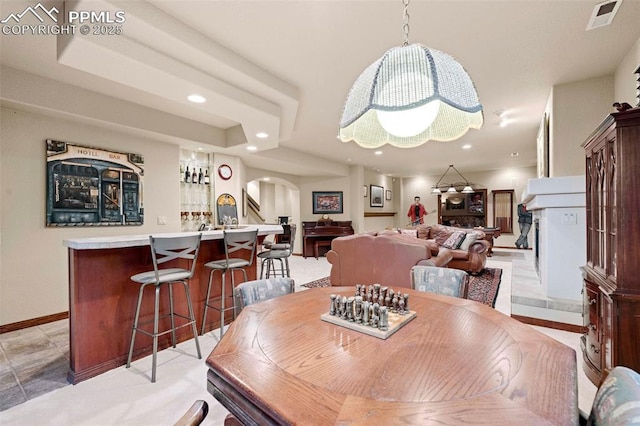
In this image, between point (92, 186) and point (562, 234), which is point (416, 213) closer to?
point (562, 234)

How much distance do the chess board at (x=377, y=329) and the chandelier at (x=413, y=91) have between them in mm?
905

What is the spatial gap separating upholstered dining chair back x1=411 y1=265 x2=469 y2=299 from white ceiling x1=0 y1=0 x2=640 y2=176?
5.94 ft

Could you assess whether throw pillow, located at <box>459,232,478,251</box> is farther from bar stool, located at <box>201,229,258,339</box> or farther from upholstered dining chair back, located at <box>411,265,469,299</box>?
bar stool, located at <box>201,229,258,339</box>

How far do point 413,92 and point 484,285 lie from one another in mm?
4406

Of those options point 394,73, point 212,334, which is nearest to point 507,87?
point 394,73

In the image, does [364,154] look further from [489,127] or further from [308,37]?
[308,37]

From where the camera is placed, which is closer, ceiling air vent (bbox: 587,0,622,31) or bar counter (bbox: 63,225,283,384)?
ceiling air vent (bbox: 587,0,622,31)

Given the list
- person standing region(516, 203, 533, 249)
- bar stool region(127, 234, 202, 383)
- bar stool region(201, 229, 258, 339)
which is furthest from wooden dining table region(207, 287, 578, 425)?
person standing region(516, 203, 533, 249)

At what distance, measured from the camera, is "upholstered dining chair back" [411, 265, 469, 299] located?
1.96 m

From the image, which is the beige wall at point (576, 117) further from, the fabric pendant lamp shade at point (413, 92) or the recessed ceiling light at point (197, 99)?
the recessed ceiling light at point (197, 99)

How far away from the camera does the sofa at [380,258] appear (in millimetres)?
3715

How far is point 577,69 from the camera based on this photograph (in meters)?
2.79

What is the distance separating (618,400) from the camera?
0.65 m

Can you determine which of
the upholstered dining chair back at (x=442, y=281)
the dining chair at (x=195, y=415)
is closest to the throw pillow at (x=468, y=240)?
the upholstered dining chair back at (x=442, y=281)
